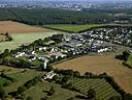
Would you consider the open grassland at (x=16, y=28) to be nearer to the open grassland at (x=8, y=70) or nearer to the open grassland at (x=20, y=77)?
the open grassland at (x=8, y=70)

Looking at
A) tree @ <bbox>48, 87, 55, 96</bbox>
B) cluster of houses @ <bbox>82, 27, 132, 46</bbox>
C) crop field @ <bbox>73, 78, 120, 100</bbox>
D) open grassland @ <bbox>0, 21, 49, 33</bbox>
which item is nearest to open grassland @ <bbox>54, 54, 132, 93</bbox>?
crop field @ <bbox>73, 78, 120, 100</bbox>

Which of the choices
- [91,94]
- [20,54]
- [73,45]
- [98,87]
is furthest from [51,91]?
[73,45]

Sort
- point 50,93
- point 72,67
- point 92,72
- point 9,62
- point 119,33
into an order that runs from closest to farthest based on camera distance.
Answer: point 50,93, point 92,72, point 72,67, point 9,62, point 119,33

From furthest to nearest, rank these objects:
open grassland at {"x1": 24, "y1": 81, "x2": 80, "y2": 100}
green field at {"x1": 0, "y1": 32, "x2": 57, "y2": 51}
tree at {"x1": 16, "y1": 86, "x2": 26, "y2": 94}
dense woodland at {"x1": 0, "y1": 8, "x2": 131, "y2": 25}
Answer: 1. dense woodland at {"x1": 0, "y1": 8, "x2": 131, "y2": 25}
2. green field at {"x1": 0, "y1": 32, "x2": 57, "y2": 51}
3. tree at {"x1": 16, "y1": 86, "x2": 26, "y2": 94}
4. open grassland at {"x1": 24, "y1": 81, "x2": 80, "y2": 100}

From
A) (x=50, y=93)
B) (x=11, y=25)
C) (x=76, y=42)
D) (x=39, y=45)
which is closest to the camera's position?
(x=50, y=93)

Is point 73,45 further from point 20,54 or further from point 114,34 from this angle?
point 114,34

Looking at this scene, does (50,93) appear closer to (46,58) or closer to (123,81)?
(123,81)

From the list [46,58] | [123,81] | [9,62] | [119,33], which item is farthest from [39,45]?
[123,81]

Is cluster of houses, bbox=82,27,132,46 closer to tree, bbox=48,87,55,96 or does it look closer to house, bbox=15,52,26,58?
house, bbox=15,52,26,58
